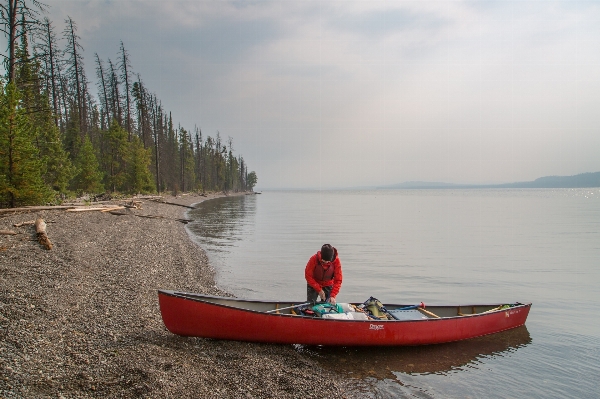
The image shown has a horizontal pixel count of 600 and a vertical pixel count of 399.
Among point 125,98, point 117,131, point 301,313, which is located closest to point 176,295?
point 301,313

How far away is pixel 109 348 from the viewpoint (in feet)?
20.1

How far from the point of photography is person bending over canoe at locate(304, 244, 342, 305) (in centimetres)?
856

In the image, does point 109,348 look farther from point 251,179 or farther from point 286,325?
point 251,179

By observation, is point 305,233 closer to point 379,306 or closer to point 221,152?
point 379,306

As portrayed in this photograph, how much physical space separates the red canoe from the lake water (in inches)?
15.5

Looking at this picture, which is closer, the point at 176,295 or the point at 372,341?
the point at 176,295

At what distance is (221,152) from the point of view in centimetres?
9794

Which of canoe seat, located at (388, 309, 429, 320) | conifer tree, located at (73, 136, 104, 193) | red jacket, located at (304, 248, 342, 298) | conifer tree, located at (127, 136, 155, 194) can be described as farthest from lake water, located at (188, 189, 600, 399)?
conifer tree, located at (127, 136, 155, 194)

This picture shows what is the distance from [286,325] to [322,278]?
1.77 metres

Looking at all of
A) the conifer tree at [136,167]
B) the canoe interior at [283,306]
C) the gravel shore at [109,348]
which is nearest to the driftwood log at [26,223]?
the gravel shore at [109,348]

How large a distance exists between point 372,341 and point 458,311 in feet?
10.5

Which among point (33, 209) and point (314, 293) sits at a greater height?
point (33, 209)

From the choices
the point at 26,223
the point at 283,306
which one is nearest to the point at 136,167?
the point at 26,223

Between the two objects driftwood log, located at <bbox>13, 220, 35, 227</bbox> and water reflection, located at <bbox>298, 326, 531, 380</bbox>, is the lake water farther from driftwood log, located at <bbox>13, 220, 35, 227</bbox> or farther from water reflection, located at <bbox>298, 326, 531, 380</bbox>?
driftwood log, located at <bbox>13, 220, 35, 227</bbox>
